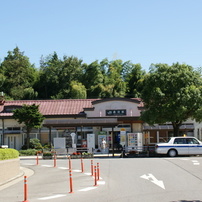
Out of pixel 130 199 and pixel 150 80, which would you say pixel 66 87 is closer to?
pixel 150 80

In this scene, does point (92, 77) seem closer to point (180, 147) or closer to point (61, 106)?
point (61, 106)

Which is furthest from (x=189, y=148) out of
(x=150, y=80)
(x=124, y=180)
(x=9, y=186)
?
(x=9, y=186)

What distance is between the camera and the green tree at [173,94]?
36.5m

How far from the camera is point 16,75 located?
256 feet

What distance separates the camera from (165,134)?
48844 millimetres

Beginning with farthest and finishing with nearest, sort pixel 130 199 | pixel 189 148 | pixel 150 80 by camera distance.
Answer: pixel 150 80
pixel 189 148
pixel 130 199

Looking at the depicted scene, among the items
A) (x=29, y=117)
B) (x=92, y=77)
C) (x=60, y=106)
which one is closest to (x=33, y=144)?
(x=29, y=117)

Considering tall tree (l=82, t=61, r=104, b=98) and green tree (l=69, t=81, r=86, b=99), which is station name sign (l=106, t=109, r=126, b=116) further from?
tall tree (l=82, t=61, r=104, b=98)

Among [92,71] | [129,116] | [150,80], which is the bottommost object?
[129,116]

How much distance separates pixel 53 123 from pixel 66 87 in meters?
36.5

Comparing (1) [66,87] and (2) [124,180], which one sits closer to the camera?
(2) [124,180]

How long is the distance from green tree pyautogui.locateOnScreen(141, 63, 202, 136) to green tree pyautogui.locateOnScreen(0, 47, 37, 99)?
40.2 m

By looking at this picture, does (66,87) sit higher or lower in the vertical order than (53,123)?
higher

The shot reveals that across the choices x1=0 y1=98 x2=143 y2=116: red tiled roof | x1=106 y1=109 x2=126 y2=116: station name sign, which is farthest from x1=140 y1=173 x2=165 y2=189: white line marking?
x1=0 y1=98 x2=143 y2=116: red tiled roof
